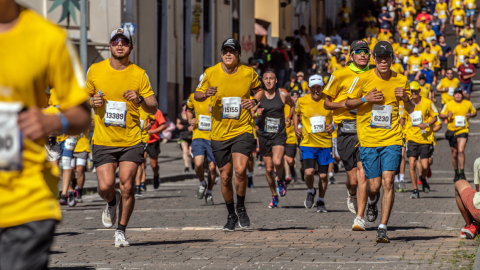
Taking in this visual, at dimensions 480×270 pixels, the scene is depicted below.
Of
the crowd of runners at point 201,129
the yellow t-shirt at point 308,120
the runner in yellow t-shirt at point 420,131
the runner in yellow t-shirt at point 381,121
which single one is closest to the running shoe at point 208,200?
the crowd of runners at point 201,129

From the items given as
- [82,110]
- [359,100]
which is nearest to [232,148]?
[359,100]

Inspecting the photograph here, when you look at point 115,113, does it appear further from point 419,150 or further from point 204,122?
point 419,150

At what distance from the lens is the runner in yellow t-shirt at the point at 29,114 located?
134 inches

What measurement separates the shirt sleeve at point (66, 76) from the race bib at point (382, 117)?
20.6 feet

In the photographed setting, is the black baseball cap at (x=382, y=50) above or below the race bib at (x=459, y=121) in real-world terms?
above

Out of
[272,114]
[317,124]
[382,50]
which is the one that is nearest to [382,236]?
[382,50]

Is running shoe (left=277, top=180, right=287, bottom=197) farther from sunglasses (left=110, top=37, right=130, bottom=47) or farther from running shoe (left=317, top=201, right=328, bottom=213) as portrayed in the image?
sunglasses (left=110, top=37, right=130, bottom=47)

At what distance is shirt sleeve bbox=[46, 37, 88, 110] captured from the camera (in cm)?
345

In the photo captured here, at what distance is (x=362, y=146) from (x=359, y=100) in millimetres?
484

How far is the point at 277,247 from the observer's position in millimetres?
8617

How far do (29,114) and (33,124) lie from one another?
1.6 inches

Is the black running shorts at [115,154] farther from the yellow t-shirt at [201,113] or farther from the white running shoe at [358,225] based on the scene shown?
the yellow t-shirt at [201,113]

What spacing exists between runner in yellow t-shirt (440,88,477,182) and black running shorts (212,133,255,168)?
1079 cm

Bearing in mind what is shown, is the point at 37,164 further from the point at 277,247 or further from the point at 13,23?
the point at 277,247
